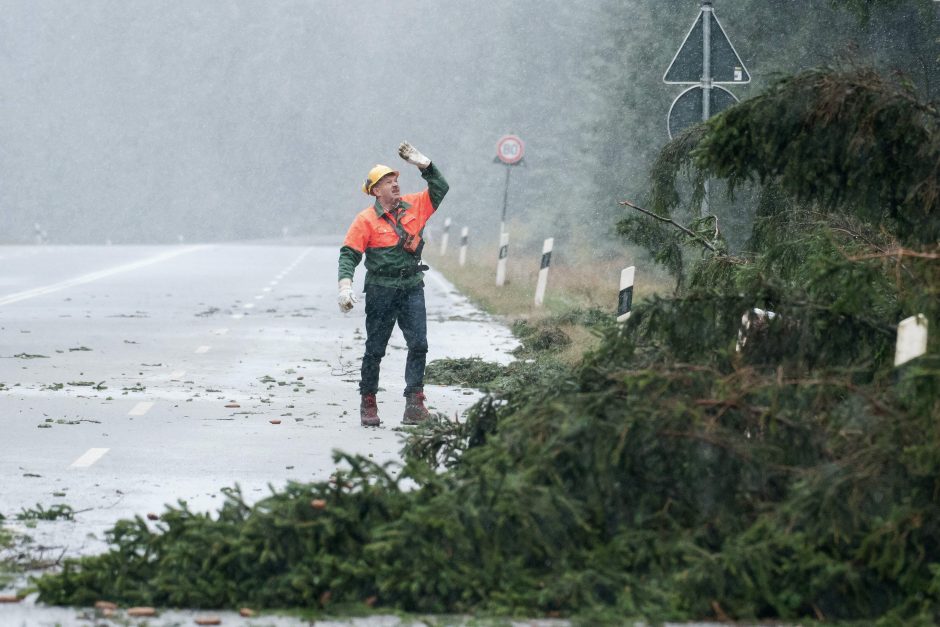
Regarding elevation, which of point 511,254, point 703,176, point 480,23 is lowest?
point 511,254

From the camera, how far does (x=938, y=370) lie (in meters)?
5.38

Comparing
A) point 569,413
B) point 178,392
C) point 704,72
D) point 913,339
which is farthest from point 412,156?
point 913,339

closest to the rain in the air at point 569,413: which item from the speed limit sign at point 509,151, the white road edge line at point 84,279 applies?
the white road edge line at point 84,279

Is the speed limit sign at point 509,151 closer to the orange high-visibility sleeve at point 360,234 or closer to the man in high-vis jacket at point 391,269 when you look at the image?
the man in high-vis jacket at point 391,269

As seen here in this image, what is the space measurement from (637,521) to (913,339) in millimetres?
1270

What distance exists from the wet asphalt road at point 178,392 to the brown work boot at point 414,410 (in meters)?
0.14

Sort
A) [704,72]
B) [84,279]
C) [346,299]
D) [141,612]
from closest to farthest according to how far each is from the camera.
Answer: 1. [141,612]
2. [346,299]
3. [704,72]
4. [84,279]

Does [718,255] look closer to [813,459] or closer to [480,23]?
[813,459]

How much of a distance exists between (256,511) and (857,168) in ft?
9.95

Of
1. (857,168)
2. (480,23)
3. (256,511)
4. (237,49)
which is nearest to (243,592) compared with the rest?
(256,511)

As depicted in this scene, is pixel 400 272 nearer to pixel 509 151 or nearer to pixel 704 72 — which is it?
pixel 704 72

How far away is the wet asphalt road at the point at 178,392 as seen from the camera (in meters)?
8.18

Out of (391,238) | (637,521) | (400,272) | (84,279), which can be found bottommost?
(84,279)

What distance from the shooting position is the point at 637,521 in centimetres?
562
